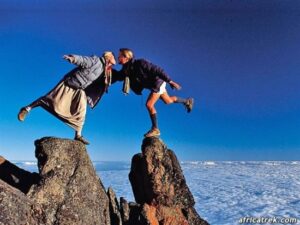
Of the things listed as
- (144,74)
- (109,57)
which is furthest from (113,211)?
(109,57)

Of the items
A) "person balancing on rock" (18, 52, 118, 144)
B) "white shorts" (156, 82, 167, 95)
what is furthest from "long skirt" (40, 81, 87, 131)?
"white shorts" (156, 82, 167, 95)

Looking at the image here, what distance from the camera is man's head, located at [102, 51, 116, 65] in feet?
45.1

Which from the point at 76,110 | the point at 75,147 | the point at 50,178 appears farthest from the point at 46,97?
the point at 50,178

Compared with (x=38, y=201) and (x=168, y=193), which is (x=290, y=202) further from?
(x=38, y=201)

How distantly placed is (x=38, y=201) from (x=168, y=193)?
5.11 meters

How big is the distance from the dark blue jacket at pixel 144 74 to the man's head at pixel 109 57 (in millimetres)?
557

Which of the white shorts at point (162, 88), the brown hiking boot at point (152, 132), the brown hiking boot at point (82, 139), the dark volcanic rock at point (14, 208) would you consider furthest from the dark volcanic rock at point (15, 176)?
the white shorts at point (162, 88)

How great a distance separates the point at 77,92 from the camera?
13.7 m

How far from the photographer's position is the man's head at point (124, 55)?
45.1 ft

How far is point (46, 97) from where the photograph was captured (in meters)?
13.4

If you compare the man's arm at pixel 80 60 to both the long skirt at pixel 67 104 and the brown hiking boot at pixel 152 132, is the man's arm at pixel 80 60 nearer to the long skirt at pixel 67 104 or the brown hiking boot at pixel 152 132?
the long skirt at pixel 67 104

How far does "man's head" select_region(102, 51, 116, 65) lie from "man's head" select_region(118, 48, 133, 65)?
24 centimetres

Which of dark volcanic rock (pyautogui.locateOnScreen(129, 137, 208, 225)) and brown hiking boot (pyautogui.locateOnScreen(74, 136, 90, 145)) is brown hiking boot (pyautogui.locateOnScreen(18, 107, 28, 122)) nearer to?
brown hiking boot (pyautogui.locateOnScreen(74, 136, 90, 145))

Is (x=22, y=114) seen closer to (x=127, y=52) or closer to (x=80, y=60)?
(x=80, y=60)
